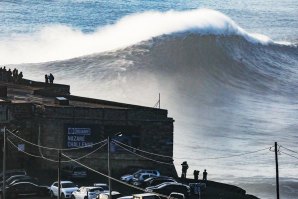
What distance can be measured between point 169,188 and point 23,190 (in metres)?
8.69

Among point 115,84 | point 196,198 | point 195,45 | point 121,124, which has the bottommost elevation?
point 196,198

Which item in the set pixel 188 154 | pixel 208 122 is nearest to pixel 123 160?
pixel 188 154

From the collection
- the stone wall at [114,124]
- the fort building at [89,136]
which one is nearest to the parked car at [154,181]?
the fort building at [89,136]

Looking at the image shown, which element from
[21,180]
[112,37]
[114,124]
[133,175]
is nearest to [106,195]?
[21,180]

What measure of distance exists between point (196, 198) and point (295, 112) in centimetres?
5008

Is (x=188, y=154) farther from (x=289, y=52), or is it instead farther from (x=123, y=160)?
(x=289, y=52)

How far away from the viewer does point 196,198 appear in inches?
1992

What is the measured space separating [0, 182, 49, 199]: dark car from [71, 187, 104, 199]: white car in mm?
2544

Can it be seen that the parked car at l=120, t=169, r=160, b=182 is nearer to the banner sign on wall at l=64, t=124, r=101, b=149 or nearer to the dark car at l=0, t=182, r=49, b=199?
the banner sign on wall at l=64, t=124, r=101, b=149

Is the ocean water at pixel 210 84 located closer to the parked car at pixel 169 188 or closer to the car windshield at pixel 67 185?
the parked car at pixel 169 188

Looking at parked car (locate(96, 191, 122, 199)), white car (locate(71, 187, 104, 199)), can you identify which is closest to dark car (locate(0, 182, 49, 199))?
white car (locate(71, 187, 104, 199))

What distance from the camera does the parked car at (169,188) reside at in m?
50.0

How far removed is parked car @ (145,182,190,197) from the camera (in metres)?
50.0

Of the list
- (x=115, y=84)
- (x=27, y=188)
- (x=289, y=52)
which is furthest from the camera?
(x=289, y=52)
